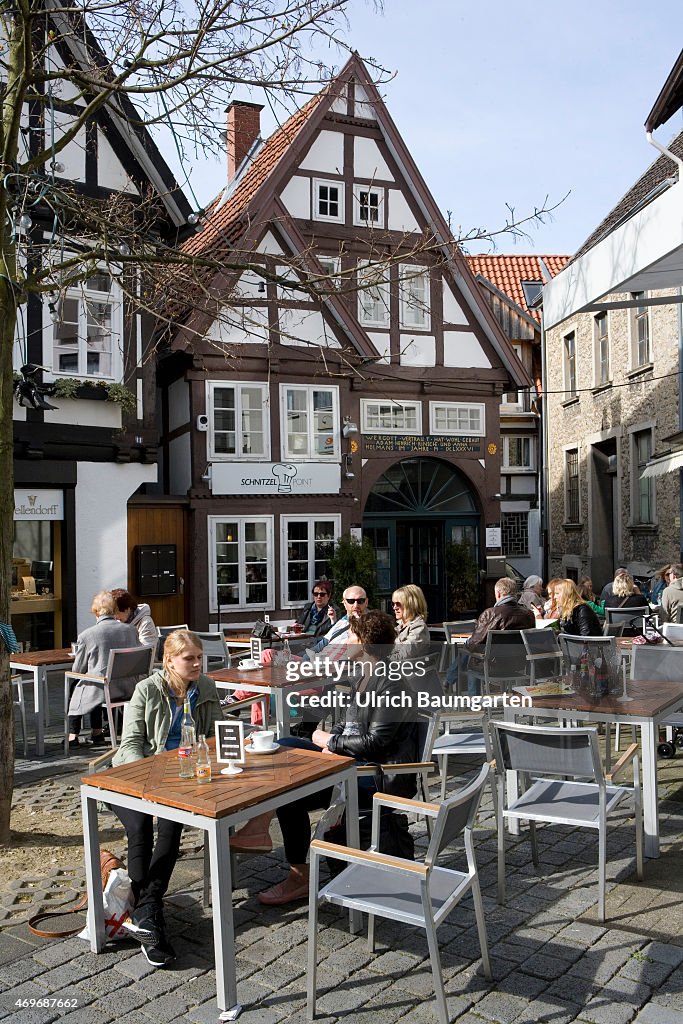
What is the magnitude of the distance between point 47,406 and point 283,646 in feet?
24.7

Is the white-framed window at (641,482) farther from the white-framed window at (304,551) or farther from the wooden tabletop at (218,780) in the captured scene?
the wooden tabletop at (218,780)

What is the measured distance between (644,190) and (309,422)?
8593 mm

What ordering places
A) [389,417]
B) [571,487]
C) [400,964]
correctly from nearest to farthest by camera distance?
1. [400,964]
2. [389,417]
3. [571,487]

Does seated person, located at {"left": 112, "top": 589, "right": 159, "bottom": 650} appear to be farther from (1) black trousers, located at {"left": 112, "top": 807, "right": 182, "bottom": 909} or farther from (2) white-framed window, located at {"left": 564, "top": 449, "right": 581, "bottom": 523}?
(2) white-framed window, located at {"left": 564, "top": 449, "right": 581, "bottom": 523}

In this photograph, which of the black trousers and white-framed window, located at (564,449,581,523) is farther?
white-framed window, located at (564,449,581,523)

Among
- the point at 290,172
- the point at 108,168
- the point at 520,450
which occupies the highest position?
the point at 290,172

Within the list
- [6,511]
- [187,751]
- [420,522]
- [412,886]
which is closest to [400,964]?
[412,886]

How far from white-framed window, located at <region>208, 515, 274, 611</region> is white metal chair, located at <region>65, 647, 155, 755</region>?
29.4 feet

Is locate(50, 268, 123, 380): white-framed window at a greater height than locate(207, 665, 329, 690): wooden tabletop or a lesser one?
greater

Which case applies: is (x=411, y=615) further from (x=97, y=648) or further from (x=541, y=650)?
(x=97, y=648)

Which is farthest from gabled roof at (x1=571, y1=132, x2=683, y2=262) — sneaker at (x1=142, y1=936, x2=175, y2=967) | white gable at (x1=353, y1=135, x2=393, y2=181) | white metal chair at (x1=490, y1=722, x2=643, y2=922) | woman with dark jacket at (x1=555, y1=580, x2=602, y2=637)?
sneaker at (x1=142, y1=936, x2=175, y2=967)

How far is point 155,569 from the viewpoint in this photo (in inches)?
634

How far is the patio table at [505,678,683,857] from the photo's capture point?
198 inches

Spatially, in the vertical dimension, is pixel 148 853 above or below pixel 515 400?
below
